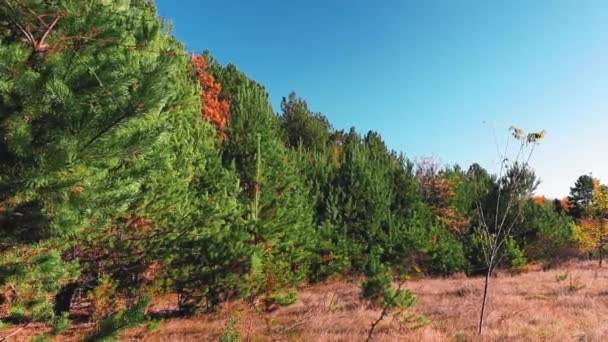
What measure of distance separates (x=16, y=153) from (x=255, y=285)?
26.9ft

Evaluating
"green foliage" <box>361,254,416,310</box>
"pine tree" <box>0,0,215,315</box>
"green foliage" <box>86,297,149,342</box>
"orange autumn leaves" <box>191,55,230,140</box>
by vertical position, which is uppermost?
"orange autumn leaves" <box>191,55,230,140</box>

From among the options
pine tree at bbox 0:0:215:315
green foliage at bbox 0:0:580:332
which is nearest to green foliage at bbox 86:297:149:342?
green foliage at bbox 0:0:580:332

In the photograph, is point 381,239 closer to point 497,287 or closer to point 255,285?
point 497,287

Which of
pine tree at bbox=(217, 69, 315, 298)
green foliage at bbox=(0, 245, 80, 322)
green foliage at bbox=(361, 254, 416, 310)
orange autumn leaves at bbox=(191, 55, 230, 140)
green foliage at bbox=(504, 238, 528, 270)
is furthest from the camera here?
orange autumn leaves at bbox=(191, 55, 230, 140)

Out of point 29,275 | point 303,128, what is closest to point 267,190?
point 29,275

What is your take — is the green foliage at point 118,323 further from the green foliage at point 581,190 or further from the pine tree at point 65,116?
the green foliage at point 581,190

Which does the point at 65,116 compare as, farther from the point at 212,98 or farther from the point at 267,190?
the point at 212,98

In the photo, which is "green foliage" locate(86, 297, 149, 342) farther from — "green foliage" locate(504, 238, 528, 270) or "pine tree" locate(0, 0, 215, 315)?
"green foliage" locate(504, 238, 528, 270)

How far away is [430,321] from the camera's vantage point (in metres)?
8.88

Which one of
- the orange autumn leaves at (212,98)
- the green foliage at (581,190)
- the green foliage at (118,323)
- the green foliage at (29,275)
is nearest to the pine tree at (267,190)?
the green foliage at (29,275)

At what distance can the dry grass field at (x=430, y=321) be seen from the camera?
742 centimetres

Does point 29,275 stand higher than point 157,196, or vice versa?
point 157,196

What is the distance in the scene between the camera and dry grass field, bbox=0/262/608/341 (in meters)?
7.42

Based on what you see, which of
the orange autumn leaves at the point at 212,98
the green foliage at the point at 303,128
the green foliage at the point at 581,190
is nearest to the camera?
the orange autumn leaves at the point at 212,98
